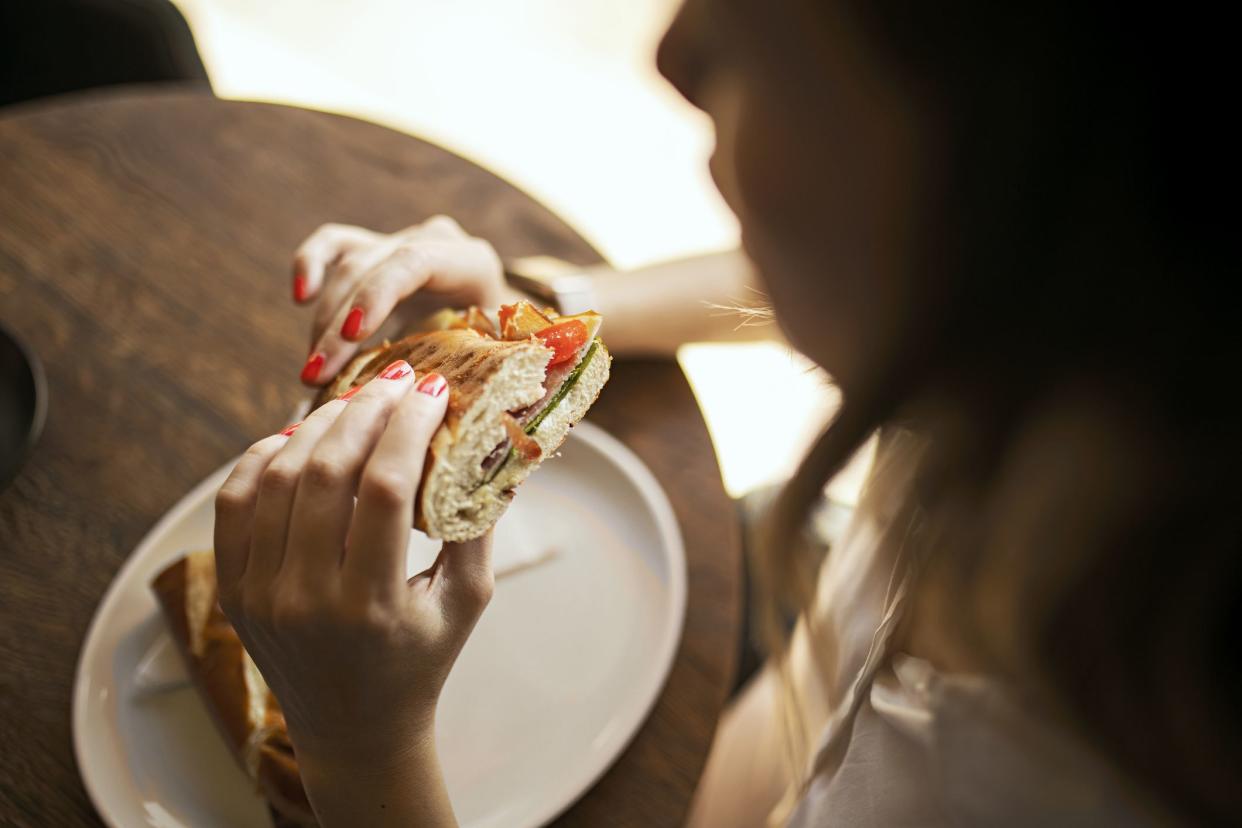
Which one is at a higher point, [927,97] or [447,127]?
[927,97]

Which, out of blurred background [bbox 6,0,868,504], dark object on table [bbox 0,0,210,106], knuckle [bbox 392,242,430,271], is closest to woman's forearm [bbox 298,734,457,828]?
knuckle [bbox 392,242,430,271]

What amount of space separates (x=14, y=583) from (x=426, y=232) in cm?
72

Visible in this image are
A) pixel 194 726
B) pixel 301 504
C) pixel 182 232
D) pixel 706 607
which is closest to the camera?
pixel 301 504

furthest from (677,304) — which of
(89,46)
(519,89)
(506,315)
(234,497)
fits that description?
(519,89)

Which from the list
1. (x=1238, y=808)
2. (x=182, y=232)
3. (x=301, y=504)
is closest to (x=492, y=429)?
(x=301, y=504)

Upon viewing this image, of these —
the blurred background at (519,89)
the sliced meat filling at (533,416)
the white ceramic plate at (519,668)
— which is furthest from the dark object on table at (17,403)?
the blurred background at (519,89)

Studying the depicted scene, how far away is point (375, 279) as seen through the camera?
3.76ft

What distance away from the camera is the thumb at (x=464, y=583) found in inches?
35.5

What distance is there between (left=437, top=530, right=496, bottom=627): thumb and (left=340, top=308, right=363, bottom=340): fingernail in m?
0.36

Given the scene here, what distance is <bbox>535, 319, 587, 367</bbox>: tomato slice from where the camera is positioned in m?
1.03

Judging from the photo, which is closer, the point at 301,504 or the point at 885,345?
the point at 885,345

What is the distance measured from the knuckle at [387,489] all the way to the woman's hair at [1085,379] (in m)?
0.34

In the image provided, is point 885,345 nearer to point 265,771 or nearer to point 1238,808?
point 1238,808

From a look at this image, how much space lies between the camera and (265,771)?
3.28 ft
